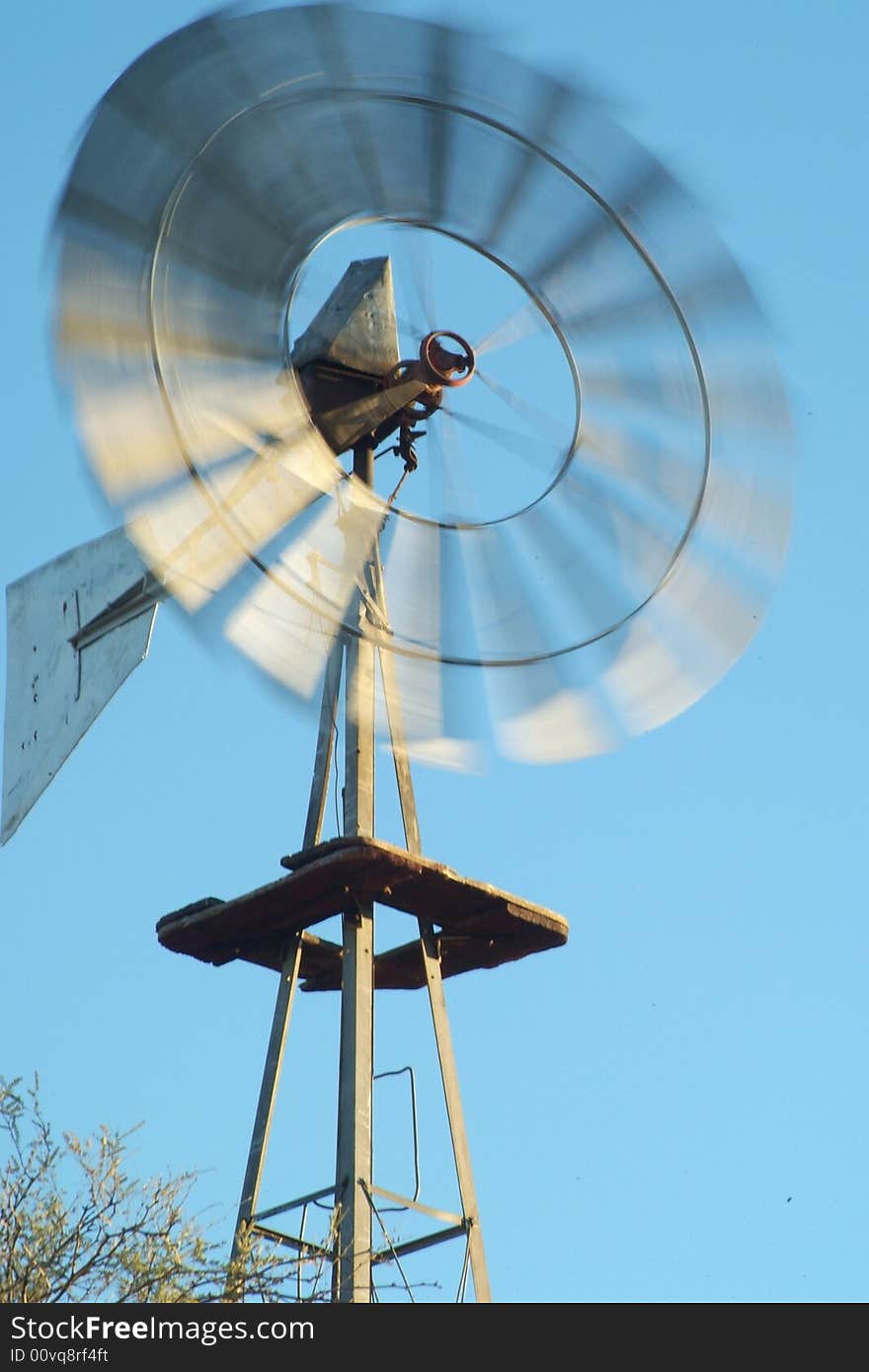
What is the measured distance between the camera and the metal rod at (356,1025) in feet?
40.0

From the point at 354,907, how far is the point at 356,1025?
2.18 ft

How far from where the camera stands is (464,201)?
13984 mm

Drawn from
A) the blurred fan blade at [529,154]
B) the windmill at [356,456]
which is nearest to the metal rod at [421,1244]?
the windmill at [356,456]

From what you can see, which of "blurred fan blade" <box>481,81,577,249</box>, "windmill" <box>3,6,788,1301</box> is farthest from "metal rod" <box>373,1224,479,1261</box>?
"blurred fan blade" <box>481,81,577,249</box>

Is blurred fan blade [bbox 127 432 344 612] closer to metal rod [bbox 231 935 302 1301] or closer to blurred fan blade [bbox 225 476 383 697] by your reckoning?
blurred fan blade [bbox 225 476 383 697]

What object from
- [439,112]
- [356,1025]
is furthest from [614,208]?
[356,1025]

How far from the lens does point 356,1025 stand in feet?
42.2

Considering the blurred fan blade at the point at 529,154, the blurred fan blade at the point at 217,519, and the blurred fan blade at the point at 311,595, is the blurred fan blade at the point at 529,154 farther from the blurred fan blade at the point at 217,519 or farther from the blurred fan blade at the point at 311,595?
the blurred fan blade at the point at 217,519

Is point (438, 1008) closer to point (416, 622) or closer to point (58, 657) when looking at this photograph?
point (416, 622)

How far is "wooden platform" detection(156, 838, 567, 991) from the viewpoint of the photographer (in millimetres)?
12961

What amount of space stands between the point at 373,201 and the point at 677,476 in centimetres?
236

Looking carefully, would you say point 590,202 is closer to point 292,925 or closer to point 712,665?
point 712,665

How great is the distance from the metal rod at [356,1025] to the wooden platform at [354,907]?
9.0 inches
